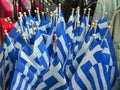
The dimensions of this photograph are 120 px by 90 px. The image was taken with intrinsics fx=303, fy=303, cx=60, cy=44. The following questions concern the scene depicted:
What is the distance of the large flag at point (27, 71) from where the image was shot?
3.85 feet

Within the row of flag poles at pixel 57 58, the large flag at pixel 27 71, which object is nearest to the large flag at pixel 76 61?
the row of flag poles at pixel 57 58

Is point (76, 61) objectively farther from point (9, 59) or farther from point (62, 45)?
point (9, 59)

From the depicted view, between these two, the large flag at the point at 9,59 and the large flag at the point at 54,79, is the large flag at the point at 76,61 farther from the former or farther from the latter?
the large flag at the point at 9,59

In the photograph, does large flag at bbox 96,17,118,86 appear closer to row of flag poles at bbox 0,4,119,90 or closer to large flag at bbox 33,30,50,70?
row of flag poles at bbox 0,4,119,90

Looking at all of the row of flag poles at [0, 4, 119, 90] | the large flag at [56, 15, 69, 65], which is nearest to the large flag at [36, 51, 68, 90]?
the row of flag poles at [0, 4, 119, 90]

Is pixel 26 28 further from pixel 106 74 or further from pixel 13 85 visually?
pixel 106 74

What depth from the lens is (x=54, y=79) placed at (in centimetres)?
119

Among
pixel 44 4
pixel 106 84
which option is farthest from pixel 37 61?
pixel 44 4

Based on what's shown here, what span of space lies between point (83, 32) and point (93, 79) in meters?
0.30

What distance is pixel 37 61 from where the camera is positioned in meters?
1.23

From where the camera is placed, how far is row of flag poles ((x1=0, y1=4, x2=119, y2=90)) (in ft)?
3.92

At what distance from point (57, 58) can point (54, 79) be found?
0.29 ft

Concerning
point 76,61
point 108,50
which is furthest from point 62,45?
point 108,50

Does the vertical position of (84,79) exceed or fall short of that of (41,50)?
it falls short
